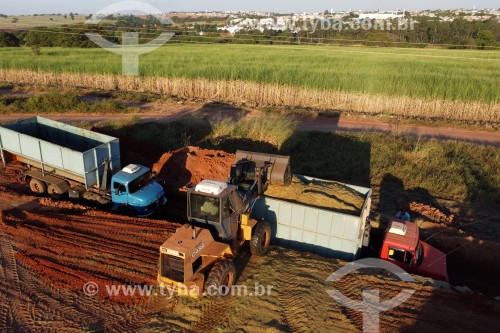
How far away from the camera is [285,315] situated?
753 centimetres

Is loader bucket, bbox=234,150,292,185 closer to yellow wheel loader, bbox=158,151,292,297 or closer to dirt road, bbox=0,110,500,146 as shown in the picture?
yellow wheel loader, bbox=158,151,292,297

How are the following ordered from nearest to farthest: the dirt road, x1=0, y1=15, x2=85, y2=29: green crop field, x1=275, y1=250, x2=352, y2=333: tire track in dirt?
x1=275, y1=250, x2=352, y2=333: tire track in dirt
the dirt road
x1=0, y1=15, x2=85, y2=29: green crop field

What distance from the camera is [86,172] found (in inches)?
457

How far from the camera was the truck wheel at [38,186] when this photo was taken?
12.7m

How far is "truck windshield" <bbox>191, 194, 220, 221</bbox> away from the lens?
319 inches

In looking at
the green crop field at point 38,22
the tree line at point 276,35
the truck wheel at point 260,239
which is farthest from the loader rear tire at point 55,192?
the green crop field at point 38,22

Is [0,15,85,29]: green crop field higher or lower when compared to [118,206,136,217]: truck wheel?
higher

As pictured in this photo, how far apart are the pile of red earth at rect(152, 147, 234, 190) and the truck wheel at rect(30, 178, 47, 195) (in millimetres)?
3551

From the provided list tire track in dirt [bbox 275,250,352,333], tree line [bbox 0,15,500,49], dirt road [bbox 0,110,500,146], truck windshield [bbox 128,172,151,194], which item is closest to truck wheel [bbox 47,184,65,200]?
truck windshield [bbox 128,172,151,194]

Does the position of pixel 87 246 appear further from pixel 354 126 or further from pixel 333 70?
pixel 333 70

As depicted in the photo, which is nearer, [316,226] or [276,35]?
[316,226]

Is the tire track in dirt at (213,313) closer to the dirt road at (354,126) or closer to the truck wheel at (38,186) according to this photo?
the truck wheel at (38,186)

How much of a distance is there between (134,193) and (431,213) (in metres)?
8.90

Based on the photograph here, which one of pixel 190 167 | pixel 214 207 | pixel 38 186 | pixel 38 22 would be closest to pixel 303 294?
pixel 214 207
